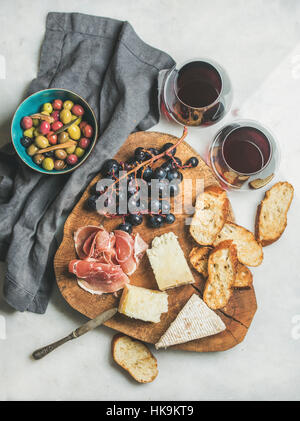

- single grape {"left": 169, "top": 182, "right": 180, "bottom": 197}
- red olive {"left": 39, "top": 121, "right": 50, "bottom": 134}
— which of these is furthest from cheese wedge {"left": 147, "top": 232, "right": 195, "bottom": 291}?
red olive {"left": 39, "top": 121, "right": 50, "bottom": 134}

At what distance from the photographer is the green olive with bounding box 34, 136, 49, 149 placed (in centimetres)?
141

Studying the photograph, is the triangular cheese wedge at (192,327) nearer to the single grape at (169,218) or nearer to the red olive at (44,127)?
the single grape at (169,218)

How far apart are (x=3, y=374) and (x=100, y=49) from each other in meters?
1.45

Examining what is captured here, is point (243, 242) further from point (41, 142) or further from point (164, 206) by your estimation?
point (41, 142)

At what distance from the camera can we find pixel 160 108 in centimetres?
157

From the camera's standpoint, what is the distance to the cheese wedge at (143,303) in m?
1.40

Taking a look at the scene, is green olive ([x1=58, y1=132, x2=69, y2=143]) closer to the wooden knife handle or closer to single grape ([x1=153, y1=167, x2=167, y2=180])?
single grape ([x1=153, y1=167, x2=167, y2=180])

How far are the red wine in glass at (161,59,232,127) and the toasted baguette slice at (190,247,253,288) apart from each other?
1.71ft

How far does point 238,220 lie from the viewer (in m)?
1.60

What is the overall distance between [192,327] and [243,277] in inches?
11.2

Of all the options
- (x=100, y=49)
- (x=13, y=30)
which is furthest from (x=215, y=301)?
(x=13, y=30)

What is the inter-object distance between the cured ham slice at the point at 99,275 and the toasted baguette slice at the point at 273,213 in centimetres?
61

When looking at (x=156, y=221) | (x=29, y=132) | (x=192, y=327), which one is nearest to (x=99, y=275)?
(x=156, y=221)
